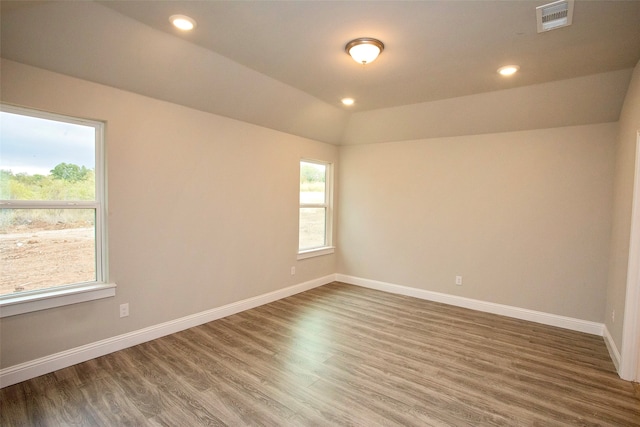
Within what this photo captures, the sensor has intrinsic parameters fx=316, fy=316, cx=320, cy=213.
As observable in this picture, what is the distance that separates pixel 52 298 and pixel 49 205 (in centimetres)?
75

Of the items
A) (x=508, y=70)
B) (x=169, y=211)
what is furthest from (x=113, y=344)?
(x=508, y=70)

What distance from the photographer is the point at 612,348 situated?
308cm

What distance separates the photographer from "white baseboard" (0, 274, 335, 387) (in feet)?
7.87

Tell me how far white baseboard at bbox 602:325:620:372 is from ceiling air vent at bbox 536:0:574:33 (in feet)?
9.40

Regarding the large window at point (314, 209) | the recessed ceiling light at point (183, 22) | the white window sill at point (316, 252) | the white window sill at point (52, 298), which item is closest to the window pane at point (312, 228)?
the large window at point (314, 209)

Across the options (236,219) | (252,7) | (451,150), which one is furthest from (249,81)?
(451,150)

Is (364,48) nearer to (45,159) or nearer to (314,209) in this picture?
(45,159)

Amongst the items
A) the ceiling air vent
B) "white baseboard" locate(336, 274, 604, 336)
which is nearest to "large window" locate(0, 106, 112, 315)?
the ceiling air vent

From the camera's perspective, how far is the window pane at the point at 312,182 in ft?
16.5

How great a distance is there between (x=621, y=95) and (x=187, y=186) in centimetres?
451

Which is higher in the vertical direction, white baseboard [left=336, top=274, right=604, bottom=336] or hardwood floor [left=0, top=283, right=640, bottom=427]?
white baseboard [left=336, top=274, right=604, bottom=336]

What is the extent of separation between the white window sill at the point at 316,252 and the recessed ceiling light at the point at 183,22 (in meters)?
3.28

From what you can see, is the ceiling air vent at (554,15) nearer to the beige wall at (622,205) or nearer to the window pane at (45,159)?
the beige wall at (622,205)

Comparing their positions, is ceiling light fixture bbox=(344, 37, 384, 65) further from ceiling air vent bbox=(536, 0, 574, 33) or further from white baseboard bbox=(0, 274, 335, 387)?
white baseboard bbox=(0, 274, 335, 387)
